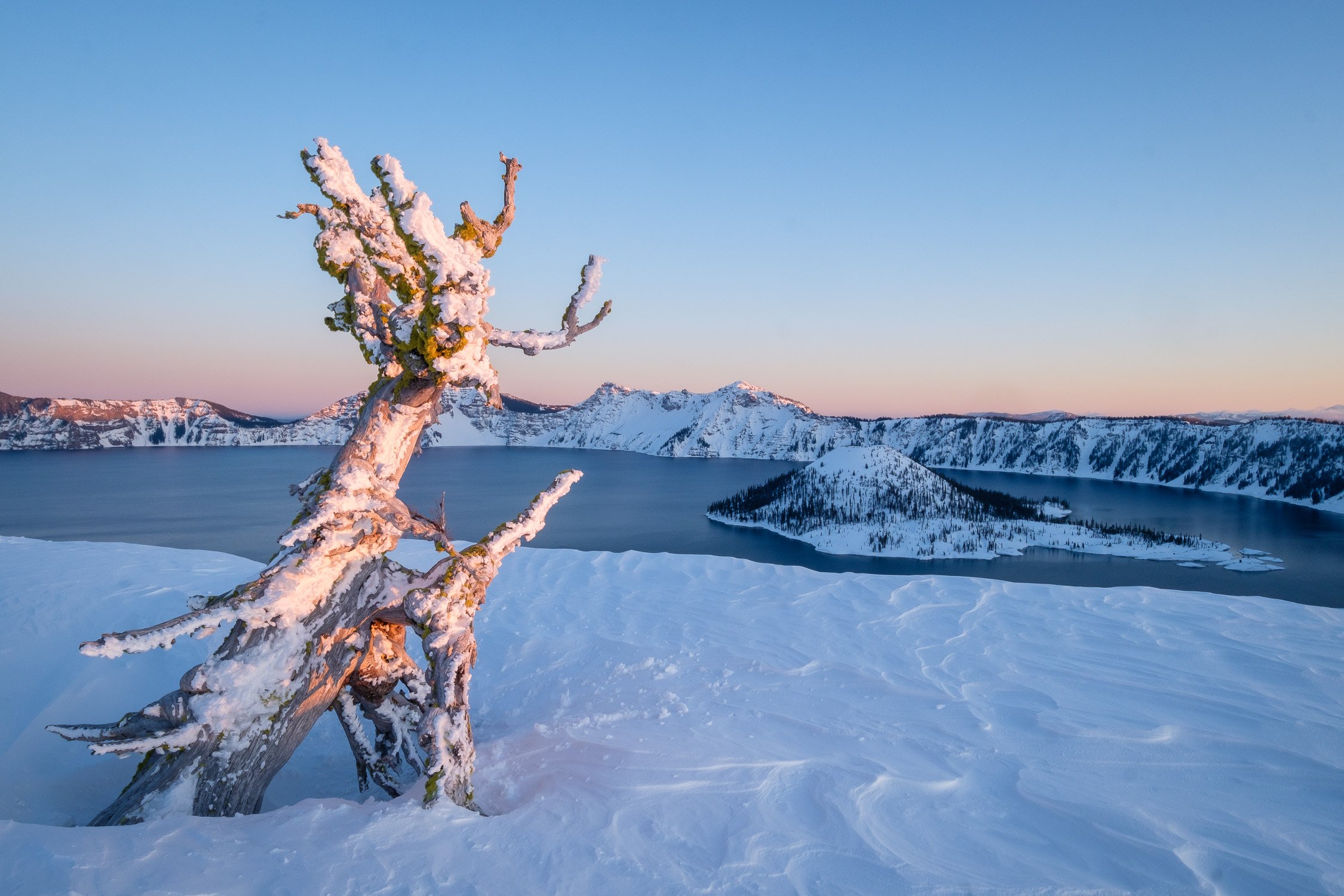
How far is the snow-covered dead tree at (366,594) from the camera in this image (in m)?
3.86

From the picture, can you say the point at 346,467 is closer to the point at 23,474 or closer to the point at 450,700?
the point at 450,700

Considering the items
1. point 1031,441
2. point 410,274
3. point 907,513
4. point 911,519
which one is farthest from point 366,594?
point 1031,441

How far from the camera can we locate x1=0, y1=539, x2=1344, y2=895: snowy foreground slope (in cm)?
328

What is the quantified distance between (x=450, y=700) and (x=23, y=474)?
122m

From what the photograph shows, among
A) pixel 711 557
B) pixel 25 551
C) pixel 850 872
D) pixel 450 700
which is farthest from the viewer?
pixel 711 557

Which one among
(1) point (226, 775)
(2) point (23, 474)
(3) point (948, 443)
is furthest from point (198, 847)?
(3) point (948, 443)

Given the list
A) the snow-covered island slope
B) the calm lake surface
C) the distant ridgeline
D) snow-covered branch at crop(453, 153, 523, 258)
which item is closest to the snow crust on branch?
snow-covered branch at crop(453, 153, 523, 258)

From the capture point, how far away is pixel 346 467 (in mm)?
4516

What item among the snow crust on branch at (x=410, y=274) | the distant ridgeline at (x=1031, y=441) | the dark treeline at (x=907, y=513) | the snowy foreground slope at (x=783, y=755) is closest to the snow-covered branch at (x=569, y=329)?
the snow crust on branch at (x=410, y=274)

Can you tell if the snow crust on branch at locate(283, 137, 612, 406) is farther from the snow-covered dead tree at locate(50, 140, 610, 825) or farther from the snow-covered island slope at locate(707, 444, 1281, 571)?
the snow-covered island slope at locate(707, 444, 1281, 571)

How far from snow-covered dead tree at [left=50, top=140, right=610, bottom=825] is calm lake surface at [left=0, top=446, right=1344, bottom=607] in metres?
15.7

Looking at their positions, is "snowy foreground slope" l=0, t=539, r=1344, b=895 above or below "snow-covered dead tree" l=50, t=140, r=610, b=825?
below

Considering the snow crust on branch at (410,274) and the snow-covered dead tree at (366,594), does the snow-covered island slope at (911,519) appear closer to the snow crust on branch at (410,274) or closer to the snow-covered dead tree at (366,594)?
the snow-covered dead tree at (366,594)

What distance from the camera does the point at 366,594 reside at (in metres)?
4.68
